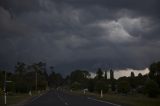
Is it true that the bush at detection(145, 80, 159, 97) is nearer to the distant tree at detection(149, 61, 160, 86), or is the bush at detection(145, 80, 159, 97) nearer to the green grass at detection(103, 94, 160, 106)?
the green grass at detection(103, 94, 160, 106)

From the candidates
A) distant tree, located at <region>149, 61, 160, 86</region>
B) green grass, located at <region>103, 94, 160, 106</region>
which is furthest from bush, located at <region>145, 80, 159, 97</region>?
distant tree, located at <region>149, 61, 160, 86</region>

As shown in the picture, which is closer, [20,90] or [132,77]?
[20,90]

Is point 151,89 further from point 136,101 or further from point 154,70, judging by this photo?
point 154,70

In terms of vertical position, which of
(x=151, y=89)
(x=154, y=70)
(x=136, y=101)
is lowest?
(x=136, y=101)

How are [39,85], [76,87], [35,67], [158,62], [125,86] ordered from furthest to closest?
[35,67] < [39,85] < [76,87] < [158,62] < [125,86]

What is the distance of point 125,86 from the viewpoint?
99.1 metres

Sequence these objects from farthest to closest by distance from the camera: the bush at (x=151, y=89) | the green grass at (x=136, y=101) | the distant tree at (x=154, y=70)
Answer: the distant tree at (x=154, y=70), the bush at (x=151, y=89), the green grass at (x=136, y=101)

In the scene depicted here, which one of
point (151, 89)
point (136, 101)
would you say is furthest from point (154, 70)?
point (136, 101)

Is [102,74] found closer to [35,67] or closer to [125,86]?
[35,67]

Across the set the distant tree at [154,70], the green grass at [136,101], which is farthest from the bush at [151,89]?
the distant tree at [154,70]

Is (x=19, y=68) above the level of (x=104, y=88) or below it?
above

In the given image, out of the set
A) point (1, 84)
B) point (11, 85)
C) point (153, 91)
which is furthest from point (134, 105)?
point (11, 85)

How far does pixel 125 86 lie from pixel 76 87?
38.1m

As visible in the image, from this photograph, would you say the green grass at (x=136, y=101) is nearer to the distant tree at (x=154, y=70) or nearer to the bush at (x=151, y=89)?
the bush at (x=151, y=89)
